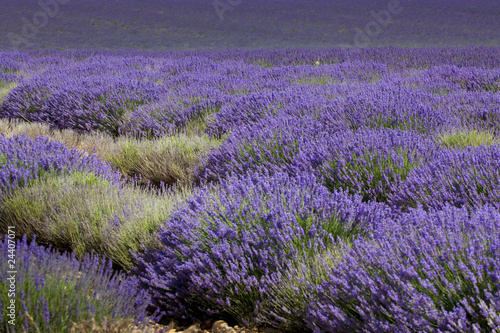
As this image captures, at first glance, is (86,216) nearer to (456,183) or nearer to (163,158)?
(163,158)

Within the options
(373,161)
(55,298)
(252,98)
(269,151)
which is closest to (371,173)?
(373,161)

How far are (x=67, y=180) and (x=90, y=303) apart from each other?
1.66m

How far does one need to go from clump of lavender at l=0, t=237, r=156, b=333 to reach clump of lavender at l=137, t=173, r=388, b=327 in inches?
12.7

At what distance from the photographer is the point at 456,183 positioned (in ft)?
Result: 7.82

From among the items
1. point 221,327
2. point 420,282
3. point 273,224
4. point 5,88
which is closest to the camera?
point 420,282

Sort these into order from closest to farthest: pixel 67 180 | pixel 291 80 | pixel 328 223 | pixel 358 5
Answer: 1. pixel 328 223
2. pixel 67 180
3. pixel 291 80
4. pixel 358 5

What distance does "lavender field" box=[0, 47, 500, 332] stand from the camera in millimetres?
1470

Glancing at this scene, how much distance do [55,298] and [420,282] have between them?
1209mm

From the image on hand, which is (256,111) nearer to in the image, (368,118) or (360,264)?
(368,118)

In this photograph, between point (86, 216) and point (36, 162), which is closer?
point (86, 216)

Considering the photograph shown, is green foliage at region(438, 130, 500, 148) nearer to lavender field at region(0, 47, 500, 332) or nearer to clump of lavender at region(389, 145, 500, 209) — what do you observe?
lavender field at region(0, 47, 500, 332)

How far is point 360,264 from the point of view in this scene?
5.38 ft

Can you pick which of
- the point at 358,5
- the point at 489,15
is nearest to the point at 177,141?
the point at 489,15

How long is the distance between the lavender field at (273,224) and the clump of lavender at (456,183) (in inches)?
0.5
